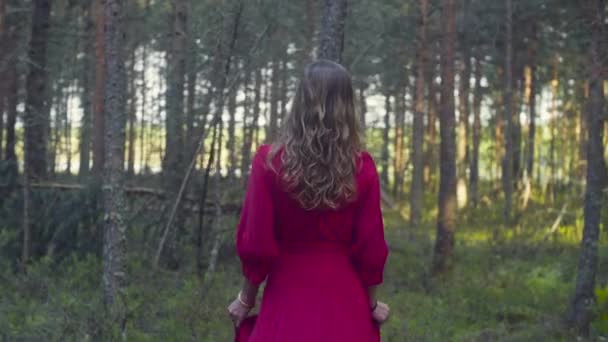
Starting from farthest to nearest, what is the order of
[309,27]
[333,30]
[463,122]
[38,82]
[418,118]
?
1. [463,122]
2. [418,118]
3. [309,27]
4. [38,82]
5. [333,30]

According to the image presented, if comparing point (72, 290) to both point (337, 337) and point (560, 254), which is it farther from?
point (560, 254)

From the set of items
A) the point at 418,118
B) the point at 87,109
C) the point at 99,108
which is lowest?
the point at 99,108

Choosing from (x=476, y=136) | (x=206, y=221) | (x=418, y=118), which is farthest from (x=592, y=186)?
(x=476, y=136)

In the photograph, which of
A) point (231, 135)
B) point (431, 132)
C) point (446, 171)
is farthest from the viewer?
point (431, 132)

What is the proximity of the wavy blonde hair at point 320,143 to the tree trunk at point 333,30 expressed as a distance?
21.0 ft

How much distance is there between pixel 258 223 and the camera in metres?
3.41

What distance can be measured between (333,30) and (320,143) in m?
6.62

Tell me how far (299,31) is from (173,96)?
41.1 ft

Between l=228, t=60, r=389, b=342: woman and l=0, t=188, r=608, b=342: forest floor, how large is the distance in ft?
14.4

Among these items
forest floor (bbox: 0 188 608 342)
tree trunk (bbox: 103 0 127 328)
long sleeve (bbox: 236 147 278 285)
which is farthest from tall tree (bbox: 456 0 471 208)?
long sleeve (bbox: 236 147 278 285)

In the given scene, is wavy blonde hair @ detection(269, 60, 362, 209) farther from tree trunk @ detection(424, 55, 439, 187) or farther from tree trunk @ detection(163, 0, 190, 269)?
tree trunk @ detection(424, 55, 439, 187)

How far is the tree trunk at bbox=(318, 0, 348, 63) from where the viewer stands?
9758mm

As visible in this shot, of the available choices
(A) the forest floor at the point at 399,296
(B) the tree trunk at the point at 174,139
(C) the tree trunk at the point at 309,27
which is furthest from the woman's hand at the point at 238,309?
(C) the tree trunk at the point at 309,27

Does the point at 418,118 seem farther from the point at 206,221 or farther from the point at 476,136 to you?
the point at 206,221
